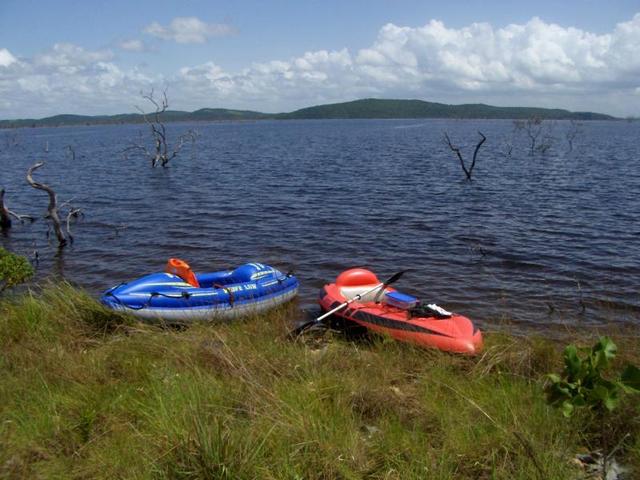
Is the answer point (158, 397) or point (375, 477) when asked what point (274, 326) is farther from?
point (375, 477)

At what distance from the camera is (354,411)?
418 centimetres

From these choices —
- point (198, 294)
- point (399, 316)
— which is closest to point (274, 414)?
point (399, 316)

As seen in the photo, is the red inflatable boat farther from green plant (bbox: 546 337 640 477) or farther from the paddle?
green plant (bbox: 546 337 640 477)

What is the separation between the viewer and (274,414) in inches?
144

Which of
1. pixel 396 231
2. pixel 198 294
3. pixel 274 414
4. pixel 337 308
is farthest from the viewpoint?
pixel 396 231

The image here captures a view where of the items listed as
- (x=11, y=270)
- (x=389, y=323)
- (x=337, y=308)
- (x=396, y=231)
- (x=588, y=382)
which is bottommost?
(x=396, y=231)

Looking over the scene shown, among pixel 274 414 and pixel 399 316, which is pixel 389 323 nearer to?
pixel 399 316

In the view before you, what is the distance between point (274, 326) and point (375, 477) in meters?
4.30

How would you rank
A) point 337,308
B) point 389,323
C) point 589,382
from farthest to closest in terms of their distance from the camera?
1. point 337,308
2. point 389,323
3. point 589,382

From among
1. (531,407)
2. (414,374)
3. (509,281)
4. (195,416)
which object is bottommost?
(509,281)

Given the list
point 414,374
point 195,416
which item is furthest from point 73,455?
point 414,374

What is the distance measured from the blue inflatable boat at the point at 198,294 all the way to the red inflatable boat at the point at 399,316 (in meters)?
1.04

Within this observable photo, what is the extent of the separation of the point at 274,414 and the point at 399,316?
4287mm

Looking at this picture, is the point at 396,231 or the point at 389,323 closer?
the point at 389,323
